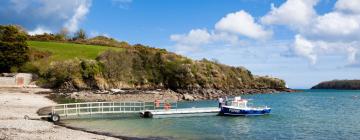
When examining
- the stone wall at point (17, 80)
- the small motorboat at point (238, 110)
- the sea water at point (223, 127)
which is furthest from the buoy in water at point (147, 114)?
the stone wall at point (17, 80)

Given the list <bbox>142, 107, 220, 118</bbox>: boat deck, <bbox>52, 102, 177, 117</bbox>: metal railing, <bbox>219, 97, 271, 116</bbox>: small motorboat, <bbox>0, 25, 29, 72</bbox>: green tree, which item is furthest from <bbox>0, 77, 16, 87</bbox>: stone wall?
<bbox>219, 97, 271, 116</bbox>: small motorboat

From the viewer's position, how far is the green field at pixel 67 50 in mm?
120056

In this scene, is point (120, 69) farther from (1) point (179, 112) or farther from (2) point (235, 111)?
(1) point (179, 112)

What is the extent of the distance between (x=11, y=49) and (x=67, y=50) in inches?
907

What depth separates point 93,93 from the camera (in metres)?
88.8

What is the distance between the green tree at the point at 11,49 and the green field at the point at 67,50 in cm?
1139

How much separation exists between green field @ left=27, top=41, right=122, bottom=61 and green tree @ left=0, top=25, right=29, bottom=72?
11391 mm

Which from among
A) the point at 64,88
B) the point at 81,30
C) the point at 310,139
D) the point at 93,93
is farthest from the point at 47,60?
the point at 310,139

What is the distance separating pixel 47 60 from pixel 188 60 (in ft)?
119

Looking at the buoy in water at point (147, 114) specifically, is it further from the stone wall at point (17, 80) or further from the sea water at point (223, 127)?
the stone wall at point (17, 80)

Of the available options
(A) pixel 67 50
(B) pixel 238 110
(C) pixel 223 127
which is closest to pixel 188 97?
(B) pixel 238 110

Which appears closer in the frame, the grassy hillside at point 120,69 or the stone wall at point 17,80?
the stone wall at point 17,80

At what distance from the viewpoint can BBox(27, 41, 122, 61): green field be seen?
12006 centimetres

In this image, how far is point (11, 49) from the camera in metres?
104
